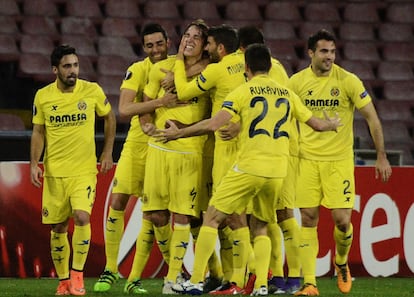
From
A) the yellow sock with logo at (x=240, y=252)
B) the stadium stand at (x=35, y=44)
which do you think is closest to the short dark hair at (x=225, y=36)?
the yellow sock with logo at (x=240, y=252)

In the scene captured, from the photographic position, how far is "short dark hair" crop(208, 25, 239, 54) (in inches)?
368

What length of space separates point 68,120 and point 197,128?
5.05ft

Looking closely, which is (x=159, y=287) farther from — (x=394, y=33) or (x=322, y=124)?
(x=394, y=33)

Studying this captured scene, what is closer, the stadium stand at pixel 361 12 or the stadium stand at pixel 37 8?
the stadium stand at pixel 37 8

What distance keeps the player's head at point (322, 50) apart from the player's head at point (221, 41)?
0.82 metres

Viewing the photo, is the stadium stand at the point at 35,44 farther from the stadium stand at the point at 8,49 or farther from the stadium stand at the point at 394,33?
the stadium stand at the point at 394,33

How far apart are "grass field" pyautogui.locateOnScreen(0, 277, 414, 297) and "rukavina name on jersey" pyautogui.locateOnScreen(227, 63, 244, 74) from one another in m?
1.86

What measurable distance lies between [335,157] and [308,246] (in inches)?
30.6

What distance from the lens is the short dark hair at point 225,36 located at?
936cm

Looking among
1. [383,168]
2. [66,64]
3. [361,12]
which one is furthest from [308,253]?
[361,12]

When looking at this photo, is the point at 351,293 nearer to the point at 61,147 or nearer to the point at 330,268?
the point at 330,268

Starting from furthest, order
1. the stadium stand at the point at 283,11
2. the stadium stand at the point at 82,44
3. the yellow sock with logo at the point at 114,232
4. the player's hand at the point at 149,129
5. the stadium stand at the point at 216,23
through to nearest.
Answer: the stadium stand at the point at 283,11, the stadium stand at the point at 82,44, the stadium stand at the point at 216,23, the yellow sock with logo at the point at 114,232, the player's hand at the point at 149,129

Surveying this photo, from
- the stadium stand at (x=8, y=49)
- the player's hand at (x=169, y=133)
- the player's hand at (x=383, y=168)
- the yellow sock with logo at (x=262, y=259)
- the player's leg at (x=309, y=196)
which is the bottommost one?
the yellow sock with logo at (x=262, y=259)

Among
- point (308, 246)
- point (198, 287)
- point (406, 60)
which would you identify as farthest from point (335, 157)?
point (406, 60)
